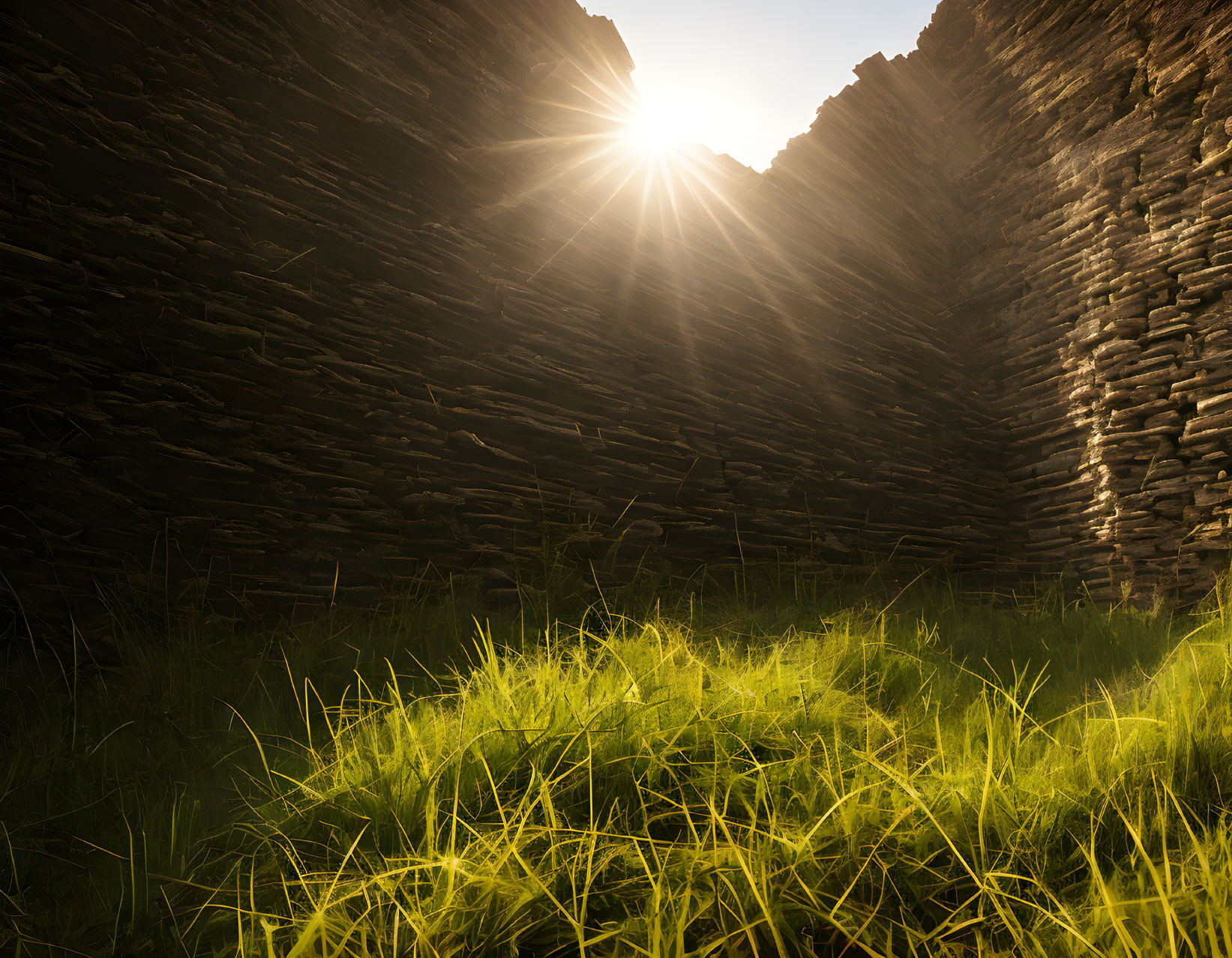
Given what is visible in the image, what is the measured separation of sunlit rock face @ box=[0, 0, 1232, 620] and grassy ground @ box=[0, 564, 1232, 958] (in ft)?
2.22

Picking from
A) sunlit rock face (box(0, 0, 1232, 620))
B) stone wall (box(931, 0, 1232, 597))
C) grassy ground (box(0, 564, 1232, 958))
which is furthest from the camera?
stone wall (box(931, 0, 1232, 597))

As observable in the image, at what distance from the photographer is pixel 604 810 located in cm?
106

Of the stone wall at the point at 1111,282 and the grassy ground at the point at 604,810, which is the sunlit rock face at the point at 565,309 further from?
the grassy ground at the point at 604,810

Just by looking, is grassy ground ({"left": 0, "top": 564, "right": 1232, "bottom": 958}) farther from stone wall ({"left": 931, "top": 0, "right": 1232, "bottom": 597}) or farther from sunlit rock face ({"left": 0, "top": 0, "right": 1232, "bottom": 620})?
stone wall ({"left": 931, "top": 0, "right": 1232, "bottom": 597})

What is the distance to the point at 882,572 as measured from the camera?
12.4ft

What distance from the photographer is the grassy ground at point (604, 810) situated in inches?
31.9

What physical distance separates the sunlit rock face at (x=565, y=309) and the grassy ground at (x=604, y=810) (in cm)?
68

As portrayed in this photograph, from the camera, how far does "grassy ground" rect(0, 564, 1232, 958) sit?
812 mm

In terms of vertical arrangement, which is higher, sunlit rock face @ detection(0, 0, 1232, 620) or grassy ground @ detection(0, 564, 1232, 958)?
sunlit rock face @ detection(0, 0, 1232, 620)

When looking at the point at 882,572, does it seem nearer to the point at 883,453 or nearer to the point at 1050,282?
the point at 883,453

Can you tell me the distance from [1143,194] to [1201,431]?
1.82 meters

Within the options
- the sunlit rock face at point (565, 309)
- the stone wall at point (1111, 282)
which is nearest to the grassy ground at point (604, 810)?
the sunlit rock face at point (565, 309)

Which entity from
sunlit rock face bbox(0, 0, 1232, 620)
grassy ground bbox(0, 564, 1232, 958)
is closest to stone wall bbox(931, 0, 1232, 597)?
sunlit rock face bbox(0, 0, 1232, 620)

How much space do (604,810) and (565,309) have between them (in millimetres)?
2588
